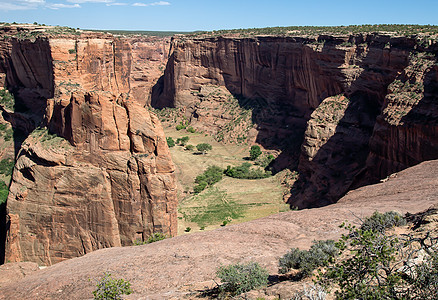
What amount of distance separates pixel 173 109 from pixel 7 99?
2806cm

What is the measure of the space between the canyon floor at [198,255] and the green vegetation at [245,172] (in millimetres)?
26034

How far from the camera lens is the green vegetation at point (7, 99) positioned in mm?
44366

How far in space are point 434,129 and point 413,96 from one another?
5.24 metres

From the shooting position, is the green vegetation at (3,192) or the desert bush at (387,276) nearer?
the desert bush at (387,276)

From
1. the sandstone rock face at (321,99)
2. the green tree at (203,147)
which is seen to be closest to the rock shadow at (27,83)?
the green tree at (203,147)

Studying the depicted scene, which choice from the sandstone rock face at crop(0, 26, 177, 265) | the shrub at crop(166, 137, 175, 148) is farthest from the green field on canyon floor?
the sandstone rock face at crop(0, 26, 177, 265)

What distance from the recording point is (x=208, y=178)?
44.1m

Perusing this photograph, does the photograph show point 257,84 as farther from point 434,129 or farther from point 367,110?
point 434,129

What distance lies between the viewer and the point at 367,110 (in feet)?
125

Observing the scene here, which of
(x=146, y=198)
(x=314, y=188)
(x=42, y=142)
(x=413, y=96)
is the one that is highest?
(x=413, y=96)

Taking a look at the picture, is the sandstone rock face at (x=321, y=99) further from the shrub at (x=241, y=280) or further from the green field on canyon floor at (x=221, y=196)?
the shrub at (x=241, y=280)

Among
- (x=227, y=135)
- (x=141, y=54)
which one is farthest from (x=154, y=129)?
(x=141, y=54)

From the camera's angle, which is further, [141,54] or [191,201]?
[141,54]

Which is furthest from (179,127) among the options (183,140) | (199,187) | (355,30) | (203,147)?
(355,30)
